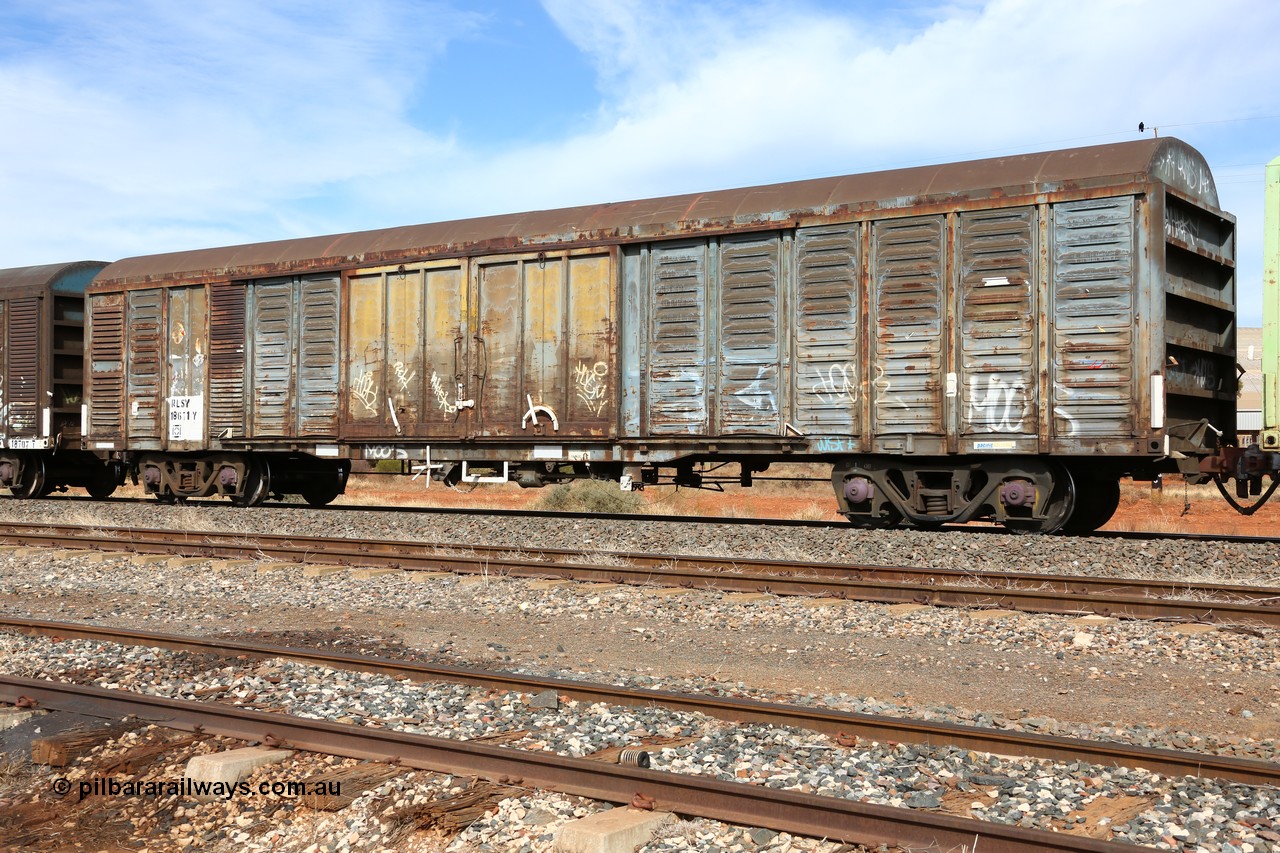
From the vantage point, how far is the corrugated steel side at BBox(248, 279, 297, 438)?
51.4 ft

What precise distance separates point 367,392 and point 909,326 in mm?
7390

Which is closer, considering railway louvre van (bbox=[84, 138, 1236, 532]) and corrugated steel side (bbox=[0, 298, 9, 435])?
railway louvre van (bbox=[84, 138, 1236, 532])

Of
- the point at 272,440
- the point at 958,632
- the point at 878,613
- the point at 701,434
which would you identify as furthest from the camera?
the point at 272,440

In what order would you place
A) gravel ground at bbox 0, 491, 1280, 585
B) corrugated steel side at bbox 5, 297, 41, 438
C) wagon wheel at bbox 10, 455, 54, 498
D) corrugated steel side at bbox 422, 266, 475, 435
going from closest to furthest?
1. gravel ground at bbox 0, 491, 1280, 585
2. corrugated steel side at bbox 422, 266, 475, 435
3. corrugated steel side at bbox 5, 297, 41, 438
4. wagon wheel at bbox 10, 455, 54, 498

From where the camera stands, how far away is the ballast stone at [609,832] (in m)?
3.59

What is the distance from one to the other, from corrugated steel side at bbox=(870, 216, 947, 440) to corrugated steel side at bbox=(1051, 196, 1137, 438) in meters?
1.14

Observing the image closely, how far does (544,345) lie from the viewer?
44.7 ft

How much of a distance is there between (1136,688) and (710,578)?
406 cm

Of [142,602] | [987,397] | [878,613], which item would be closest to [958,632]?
[878,613]

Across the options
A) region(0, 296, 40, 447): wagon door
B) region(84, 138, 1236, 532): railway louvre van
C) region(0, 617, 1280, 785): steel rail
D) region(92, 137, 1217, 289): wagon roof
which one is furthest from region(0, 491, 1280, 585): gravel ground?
region(0, 617, 1280, 785): steel rail

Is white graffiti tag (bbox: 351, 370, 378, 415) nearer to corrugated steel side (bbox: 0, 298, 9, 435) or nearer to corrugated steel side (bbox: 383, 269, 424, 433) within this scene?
corrugated steel side (bbox: 383, 269, 424, 433)

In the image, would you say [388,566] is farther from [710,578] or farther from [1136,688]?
[1136,688]

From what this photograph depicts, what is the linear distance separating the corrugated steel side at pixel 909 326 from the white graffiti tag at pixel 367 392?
6.88m

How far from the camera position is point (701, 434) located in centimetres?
1272
